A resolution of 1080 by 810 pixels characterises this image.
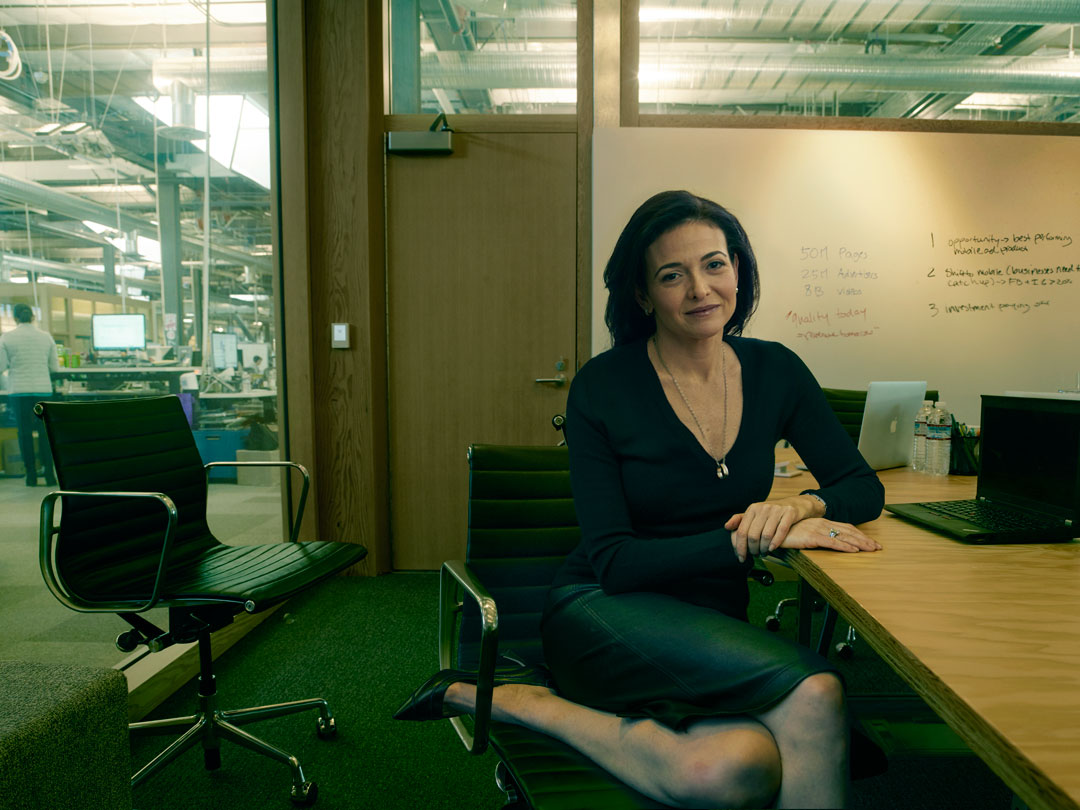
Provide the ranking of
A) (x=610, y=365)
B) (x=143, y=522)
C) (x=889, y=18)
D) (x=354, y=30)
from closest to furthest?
(x=610, y=365) → (x=143, y=522) → (x=354, y=30) → (x=889, y=18)

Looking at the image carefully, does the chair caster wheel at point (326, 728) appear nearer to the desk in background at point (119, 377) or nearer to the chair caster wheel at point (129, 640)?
the chair caster wheel at point (129, 640)

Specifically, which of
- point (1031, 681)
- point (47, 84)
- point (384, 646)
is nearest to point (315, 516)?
point (384, 646)

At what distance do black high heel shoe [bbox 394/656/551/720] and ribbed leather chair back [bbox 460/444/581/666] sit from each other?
19 centimetres

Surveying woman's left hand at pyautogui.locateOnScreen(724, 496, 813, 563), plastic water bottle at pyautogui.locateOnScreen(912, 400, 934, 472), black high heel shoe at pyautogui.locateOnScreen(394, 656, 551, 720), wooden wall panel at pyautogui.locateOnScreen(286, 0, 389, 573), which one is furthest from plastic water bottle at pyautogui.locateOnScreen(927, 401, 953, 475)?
wooden wall panel at pyautogui.locateOnScreen(286, 0, 389, 573)

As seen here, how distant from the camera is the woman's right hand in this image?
1.07 meters

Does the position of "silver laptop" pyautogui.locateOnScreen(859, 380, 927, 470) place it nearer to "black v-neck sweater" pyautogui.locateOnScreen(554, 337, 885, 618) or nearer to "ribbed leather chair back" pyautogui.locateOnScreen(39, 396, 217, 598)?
"black v-neck sweater" pyautogui.locateOnScreen(554, 337, 885, 618)

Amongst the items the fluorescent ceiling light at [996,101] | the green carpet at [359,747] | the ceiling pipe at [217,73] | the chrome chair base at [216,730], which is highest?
the fluorescent ceiling light at [996,101]

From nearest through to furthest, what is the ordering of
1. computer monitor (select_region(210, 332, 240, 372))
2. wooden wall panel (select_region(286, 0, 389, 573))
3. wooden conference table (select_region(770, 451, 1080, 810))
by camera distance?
wooden conference table (select_region(770, 451, 1080, 810)), computer monitor (select_region(210, 332, 240, 372)), wooden wall panel (select_region(286, 0, 389, 573))

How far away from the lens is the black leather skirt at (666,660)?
33.5 inches

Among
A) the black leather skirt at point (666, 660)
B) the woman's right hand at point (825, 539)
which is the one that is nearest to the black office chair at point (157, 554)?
the black leather skirt at point (666, 660)

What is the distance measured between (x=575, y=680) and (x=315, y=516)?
2421 mm

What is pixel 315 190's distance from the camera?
316 centimetres

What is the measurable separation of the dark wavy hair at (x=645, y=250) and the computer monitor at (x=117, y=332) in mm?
1570

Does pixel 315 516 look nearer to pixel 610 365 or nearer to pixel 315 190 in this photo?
pixel 315 190
